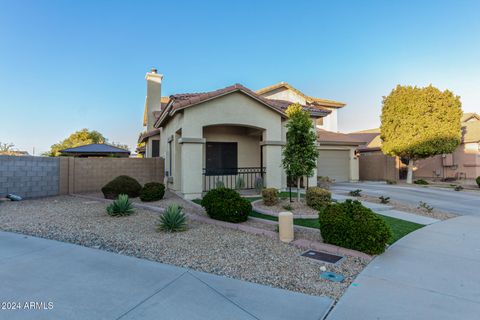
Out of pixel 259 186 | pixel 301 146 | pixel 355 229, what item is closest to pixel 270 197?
pixel 301 146

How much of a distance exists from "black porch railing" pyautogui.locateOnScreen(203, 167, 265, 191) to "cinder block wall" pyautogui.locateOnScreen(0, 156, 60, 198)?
7629 mm

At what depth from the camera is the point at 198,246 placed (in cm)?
559

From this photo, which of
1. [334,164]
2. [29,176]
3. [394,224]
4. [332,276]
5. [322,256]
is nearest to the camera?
[332,276]

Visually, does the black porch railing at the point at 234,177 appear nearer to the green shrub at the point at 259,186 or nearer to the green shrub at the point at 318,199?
the green shrub at the point at 259,186

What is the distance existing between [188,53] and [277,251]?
1472 centimetres

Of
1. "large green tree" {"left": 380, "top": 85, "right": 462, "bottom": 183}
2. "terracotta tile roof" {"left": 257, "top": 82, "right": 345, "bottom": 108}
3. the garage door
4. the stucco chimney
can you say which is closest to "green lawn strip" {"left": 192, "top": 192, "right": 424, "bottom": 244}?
the garage door

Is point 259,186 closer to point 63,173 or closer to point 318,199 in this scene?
point 318,199

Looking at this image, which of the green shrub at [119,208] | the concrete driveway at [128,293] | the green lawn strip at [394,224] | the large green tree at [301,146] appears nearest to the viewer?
the concrete driveway at [128,293]

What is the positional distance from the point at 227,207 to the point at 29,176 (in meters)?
10.5

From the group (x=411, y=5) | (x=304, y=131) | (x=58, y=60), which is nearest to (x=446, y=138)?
(x=411, y=5)

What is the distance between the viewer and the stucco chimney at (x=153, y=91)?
69.9 ft

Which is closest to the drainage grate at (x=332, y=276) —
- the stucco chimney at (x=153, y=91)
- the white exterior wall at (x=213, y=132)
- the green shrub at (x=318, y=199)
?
the green shrub at (x=318, y=199)

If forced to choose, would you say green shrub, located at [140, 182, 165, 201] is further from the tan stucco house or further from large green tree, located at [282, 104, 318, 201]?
large green tree, located at [282, 104, 318, 201]

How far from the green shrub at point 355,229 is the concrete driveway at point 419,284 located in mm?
342
